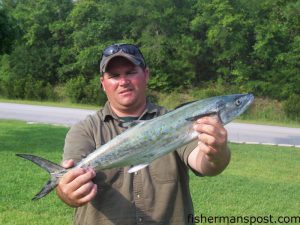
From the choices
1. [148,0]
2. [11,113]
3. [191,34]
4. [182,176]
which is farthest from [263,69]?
[182,176]

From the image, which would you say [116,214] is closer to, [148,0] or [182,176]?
[182,176]

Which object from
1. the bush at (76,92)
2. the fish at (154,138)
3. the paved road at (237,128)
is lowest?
the bush at (76,92)

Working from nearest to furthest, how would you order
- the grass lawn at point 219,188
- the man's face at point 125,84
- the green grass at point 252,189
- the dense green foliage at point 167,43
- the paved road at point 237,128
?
the man's face at point 125,84, the grass lawn at point 219,188, the green grass at point 252,189, the paved road at point 237,128, the dense green foliage at point 167,43

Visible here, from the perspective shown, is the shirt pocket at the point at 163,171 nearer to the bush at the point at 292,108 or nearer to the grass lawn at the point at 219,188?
the grass lawn at the point at 219,188

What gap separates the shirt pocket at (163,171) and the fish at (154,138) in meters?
0.26

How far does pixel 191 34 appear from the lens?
119ft

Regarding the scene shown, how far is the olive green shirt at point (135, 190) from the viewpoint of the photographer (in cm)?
277

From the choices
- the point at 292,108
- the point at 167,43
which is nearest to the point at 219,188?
the point at 292,108

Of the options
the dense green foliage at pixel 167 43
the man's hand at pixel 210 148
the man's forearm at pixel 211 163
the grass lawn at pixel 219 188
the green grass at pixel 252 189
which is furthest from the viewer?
the dense green foliage at pixel 167 43

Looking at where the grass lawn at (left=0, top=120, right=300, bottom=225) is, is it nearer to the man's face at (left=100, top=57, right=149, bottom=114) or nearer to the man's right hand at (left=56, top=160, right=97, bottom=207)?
the man's face at (left=100, top=57, right=149, bottom=114)

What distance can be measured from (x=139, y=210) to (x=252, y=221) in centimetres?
396

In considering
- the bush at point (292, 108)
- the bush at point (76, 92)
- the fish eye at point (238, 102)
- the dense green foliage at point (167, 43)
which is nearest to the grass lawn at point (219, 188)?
the fish eye at point (238, 102)

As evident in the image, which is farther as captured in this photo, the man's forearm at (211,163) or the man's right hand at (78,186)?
the man's forearm at (211,163)

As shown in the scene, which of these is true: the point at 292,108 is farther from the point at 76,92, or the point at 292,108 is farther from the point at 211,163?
the point at 211,163
